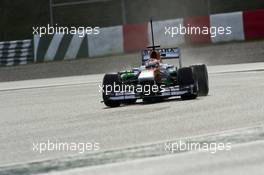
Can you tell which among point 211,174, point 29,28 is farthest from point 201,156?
point 29,28

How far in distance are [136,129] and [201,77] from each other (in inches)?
148

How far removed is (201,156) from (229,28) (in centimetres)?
1667

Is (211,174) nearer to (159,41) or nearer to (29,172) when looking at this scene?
(29,172)

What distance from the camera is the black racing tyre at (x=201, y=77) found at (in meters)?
12.8

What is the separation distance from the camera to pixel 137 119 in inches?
416

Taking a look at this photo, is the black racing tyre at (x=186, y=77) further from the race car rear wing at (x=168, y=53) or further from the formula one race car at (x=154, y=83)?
the race car rear wing at (x=168, y=53)

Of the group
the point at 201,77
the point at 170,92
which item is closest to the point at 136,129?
the point at 170,92

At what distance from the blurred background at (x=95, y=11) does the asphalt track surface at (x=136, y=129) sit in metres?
12.1

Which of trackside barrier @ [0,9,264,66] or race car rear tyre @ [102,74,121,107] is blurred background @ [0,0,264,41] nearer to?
trackside barrier @ [0,9,264,66]

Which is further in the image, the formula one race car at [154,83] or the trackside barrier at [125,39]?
the trackside barrier at [125,39]

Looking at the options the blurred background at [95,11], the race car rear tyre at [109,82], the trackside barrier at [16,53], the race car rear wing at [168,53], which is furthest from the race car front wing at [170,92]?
the blurred background at [95,11]

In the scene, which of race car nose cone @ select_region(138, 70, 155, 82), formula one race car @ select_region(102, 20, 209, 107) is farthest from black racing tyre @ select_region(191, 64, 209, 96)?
race car nose cone @ select_region(138, 70, 155, 82)

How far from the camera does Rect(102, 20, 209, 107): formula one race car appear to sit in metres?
12.4

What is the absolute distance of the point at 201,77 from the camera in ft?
42.5
